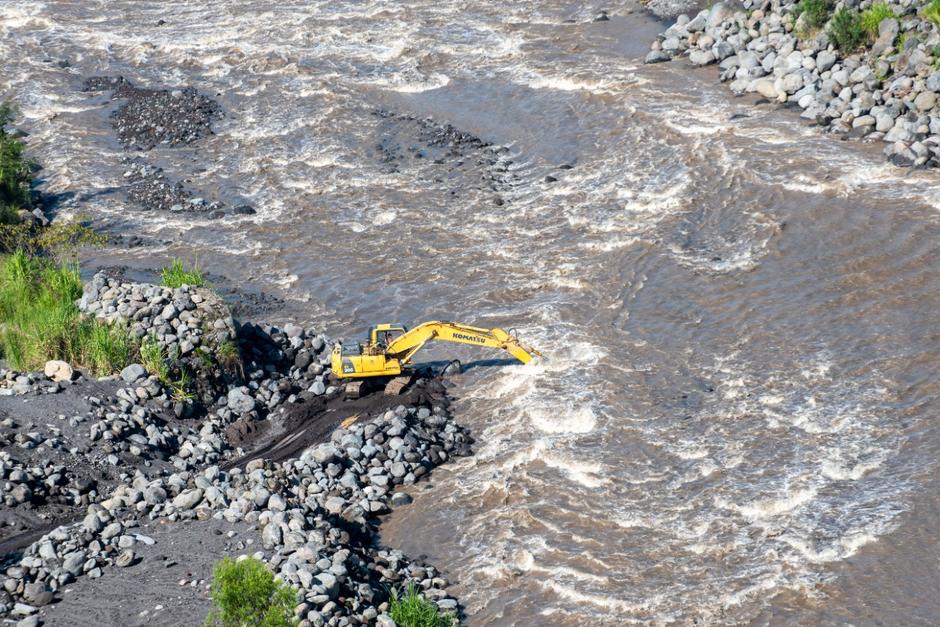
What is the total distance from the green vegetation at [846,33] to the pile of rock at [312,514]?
17541 millimetres

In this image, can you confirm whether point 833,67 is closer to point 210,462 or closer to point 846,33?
point 846,33

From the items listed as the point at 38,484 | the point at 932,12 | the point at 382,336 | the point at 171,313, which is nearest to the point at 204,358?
the point at 171,313

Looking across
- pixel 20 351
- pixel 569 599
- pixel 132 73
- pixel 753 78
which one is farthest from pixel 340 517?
pixel 132 73

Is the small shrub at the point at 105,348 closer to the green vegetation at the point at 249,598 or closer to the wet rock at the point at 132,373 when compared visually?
the wet rock at the point at 132,373

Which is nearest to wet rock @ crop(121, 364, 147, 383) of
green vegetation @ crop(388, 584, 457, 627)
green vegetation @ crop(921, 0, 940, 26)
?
green vegetation @ crop(388, 584, 457, 627)

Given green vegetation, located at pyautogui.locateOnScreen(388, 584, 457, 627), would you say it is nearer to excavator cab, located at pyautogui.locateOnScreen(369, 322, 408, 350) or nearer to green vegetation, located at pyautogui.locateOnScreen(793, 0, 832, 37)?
excavator cab, located at pyautogui.locateOnScreen(369, 322, 408, 350)

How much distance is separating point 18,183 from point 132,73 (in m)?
11.1

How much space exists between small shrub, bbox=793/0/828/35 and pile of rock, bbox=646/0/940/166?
19 centimetres

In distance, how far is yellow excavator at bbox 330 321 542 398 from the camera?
20.0m

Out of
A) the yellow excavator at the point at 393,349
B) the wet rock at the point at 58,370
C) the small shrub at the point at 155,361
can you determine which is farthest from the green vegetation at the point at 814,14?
the wet rock at the point at 58,370

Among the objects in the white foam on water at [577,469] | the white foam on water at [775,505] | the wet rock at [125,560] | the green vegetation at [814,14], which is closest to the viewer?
the wet rock at [125,560]

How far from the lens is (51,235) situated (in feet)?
92.5

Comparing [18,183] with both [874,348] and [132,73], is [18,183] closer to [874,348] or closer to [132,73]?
[132,73]

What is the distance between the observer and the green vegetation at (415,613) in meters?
13.9
